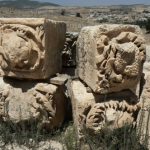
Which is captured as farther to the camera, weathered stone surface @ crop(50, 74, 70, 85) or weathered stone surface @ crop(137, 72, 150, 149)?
weathered stone surface @ crop(50, 74, 70, 85)

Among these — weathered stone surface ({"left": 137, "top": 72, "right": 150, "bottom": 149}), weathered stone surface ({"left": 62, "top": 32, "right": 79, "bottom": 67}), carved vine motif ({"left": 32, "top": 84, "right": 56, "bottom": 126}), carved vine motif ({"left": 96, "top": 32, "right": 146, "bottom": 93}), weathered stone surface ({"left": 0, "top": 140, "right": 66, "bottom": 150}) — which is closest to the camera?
carved vine motif ({"left": 96, "top": 32, "right": 146, "bottom": 93})

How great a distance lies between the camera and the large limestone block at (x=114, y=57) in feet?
16.5

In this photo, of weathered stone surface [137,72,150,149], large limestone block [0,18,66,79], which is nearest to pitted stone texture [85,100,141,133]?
weathered stone surface [137,72,150,149]

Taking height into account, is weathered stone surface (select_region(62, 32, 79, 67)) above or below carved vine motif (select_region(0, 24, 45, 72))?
below

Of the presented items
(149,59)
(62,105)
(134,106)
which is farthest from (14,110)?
(149,59)

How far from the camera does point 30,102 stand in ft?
18.9

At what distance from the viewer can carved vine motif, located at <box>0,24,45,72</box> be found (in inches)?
214

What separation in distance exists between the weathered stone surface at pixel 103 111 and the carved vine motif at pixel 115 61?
20 centimetres

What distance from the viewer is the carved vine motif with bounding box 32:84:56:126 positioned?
5.72m

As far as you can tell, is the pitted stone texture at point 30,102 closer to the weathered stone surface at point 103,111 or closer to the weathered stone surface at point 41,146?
the weathered stone surface at point 41,146

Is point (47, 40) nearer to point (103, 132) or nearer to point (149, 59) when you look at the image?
point (103, 132)

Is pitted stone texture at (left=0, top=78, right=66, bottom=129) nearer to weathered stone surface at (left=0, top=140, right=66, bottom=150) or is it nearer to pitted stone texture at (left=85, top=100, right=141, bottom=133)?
weathered stone surface at (left=0, top=140, right=66, bottom=150)

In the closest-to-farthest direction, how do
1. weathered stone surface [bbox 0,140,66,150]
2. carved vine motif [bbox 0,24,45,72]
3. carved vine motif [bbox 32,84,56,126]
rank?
carved vine motif [bbox 0,24,45,72], weathered stone surface [bbox 0,140,66,150], carved vine motif [bbox 32,84,56,126]

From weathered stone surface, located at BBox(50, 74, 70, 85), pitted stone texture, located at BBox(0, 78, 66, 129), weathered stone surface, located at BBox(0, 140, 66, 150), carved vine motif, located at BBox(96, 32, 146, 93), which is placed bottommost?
weathered stone surface, located at BBox(0, 140, 66, 150)
